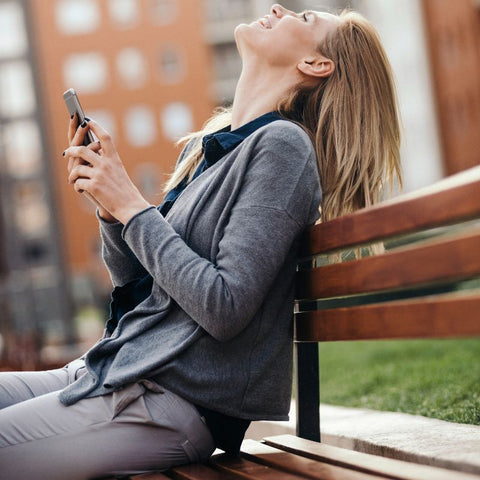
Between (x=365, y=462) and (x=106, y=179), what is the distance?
3.27 feet

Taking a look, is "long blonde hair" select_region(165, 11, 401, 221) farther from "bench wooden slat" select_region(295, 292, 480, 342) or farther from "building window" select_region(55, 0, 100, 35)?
"building window" select_region(55, 0, 100, 35)

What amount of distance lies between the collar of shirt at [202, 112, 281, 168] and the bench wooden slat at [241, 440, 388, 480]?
84 centimetres

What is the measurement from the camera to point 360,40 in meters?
2.74

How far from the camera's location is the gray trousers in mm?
2178

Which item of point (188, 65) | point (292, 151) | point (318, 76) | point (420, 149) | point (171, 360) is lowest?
point (171, 360)

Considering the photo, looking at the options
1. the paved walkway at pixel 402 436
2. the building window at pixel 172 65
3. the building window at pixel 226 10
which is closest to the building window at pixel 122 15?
the building window at pixel 172 65

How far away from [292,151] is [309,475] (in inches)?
32.6

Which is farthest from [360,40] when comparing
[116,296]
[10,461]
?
[10,461]

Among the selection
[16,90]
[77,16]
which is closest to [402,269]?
[16,90]

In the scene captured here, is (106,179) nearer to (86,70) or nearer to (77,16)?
(86,70)

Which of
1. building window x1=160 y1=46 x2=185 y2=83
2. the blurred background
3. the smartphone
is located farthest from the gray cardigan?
building window x1=160 y1=46 x2=185 y2=83

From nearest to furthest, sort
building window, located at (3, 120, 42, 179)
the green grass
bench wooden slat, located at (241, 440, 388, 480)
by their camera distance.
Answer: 1. bench wooden slat, located at (241, 440, 388, 480)
2. the green grass
3. building window, located at (3, 120, 42, 179)

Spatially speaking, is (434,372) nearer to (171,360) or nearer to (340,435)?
(340,435)

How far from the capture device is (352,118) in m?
2.65
